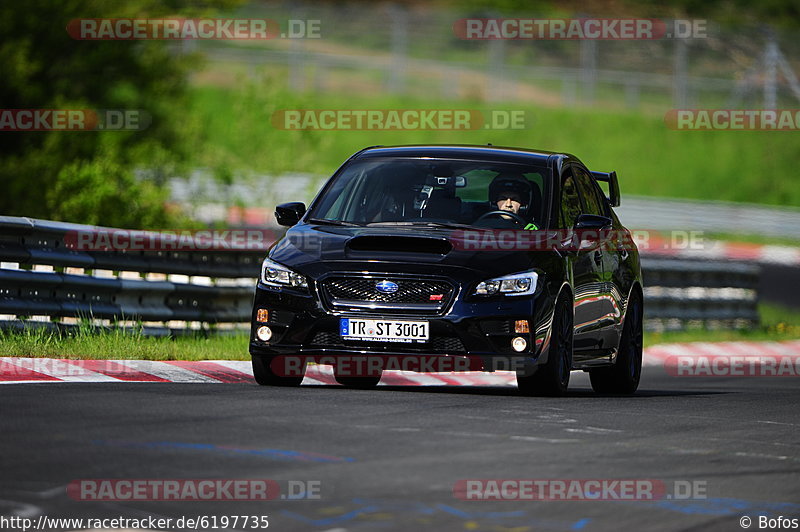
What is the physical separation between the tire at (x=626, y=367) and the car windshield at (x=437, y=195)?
1961 millimetres

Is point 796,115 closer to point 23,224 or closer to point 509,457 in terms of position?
point 23,224

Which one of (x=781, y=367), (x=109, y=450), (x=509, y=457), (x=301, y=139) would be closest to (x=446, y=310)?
(x=509, y=457)

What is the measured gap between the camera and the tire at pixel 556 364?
11125 mm

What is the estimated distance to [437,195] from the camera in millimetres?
11828

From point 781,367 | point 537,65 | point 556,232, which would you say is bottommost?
point 781,367

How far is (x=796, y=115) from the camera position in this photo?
4788cm

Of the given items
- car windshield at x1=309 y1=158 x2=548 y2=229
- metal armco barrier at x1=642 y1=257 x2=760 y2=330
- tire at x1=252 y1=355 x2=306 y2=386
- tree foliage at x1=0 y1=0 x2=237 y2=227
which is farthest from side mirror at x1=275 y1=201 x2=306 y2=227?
tree foliage at x1=0 y1=0 x2=237 y2=227

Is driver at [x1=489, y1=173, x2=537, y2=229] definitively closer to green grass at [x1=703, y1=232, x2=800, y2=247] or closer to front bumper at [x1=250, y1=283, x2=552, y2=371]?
front bumper at [x1=250, y1=283, x2=552, y2=371]

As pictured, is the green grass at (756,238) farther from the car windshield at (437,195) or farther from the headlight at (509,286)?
the headlight at (509,286)

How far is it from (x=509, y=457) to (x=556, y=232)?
164 inches

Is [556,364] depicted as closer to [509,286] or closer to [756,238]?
[509,286]

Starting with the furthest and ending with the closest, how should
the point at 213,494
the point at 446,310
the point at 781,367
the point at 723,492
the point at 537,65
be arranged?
1. the point at 537,65
2. the point at 781,367
3. the point at 446,310
4. the point at 723,492
5. the point at 213,494

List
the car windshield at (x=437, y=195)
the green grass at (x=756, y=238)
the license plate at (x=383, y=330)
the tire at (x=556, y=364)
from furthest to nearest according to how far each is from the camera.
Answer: the green grass at (x=756, y=238)
the car windshield at (x=437, y=195)
the tire at (x=556, y=364)
the license plate at (x=383, y=330)

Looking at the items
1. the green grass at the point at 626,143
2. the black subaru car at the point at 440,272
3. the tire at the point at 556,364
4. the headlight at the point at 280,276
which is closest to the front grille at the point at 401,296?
the black subaru car at the point at 440,272
